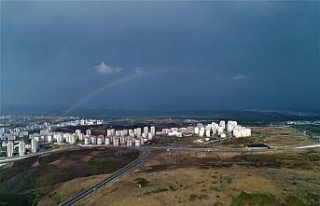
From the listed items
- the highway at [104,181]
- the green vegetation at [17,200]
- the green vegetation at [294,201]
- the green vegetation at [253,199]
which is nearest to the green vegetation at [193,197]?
the green vegetation at [253,199]

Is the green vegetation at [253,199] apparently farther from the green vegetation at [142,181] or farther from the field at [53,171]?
the field at [53,171]

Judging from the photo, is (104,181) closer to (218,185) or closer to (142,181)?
(142,181)

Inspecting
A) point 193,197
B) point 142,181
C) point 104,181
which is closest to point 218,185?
point 193,197

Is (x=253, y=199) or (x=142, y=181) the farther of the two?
(x=142, y=181)

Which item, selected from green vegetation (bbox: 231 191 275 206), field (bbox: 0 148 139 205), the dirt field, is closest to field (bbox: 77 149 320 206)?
green vegetation (bbox: 231 191 275 206)

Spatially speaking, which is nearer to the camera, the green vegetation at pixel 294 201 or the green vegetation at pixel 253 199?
the green vegetation at pixel 253 199

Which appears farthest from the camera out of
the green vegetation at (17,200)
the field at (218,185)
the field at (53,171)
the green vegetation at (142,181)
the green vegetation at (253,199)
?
the field at (53,171)

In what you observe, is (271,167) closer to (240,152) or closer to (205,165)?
(205,165)

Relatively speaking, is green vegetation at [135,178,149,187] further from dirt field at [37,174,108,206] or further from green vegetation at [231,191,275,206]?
green vegetation at [231,191,275,206]
